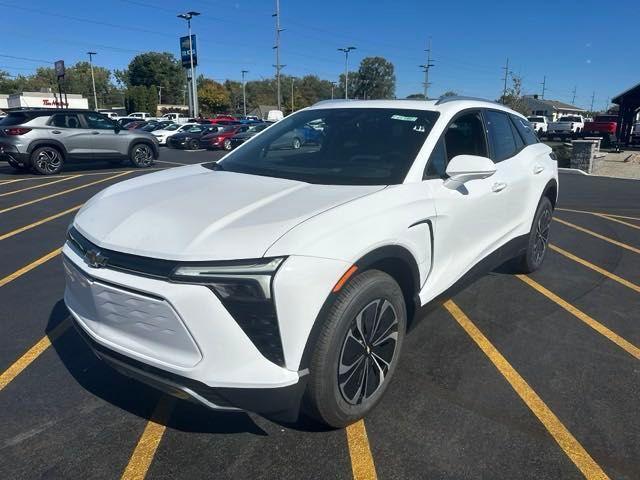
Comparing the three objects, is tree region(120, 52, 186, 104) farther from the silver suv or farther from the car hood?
the car hood

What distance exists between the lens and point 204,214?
2.31 metres

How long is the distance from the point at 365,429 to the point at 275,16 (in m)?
49.9

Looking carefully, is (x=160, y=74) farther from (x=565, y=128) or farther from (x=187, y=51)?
(x=565, y=128)

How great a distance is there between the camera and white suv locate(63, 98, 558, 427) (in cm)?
200

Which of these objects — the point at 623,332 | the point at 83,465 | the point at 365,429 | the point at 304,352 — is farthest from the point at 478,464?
the point at 623,332

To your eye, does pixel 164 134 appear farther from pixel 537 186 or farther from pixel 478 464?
pixel 478 464

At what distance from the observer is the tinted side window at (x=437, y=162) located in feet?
9.82

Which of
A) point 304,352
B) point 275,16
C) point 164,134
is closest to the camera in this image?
point 304,352

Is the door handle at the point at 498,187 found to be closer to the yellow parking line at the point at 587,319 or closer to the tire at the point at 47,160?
the yellow parking line at the point at 587,319

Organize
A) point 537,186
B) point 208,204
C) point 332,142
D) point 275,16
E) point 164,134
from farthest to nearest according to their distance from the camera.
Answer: point 275,16
point 164,134
point 537,186
point 332,142
point 208,204

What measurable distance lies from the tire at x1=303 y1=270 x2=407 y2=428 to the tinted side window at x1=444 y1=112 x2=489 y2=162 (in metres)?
1.28

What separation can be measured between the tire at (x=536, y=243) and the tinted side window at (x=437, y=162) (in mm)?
1931

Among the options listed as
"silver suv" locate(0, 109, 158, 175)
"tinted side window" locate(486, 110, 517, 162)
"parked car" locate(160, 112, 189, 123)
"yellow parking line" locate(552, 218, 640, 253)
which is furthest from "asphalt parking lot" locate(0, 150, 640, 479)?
"parked car" locate(160, 112, 189, 123)

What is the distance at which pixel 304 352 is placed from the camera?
82.0 inches
